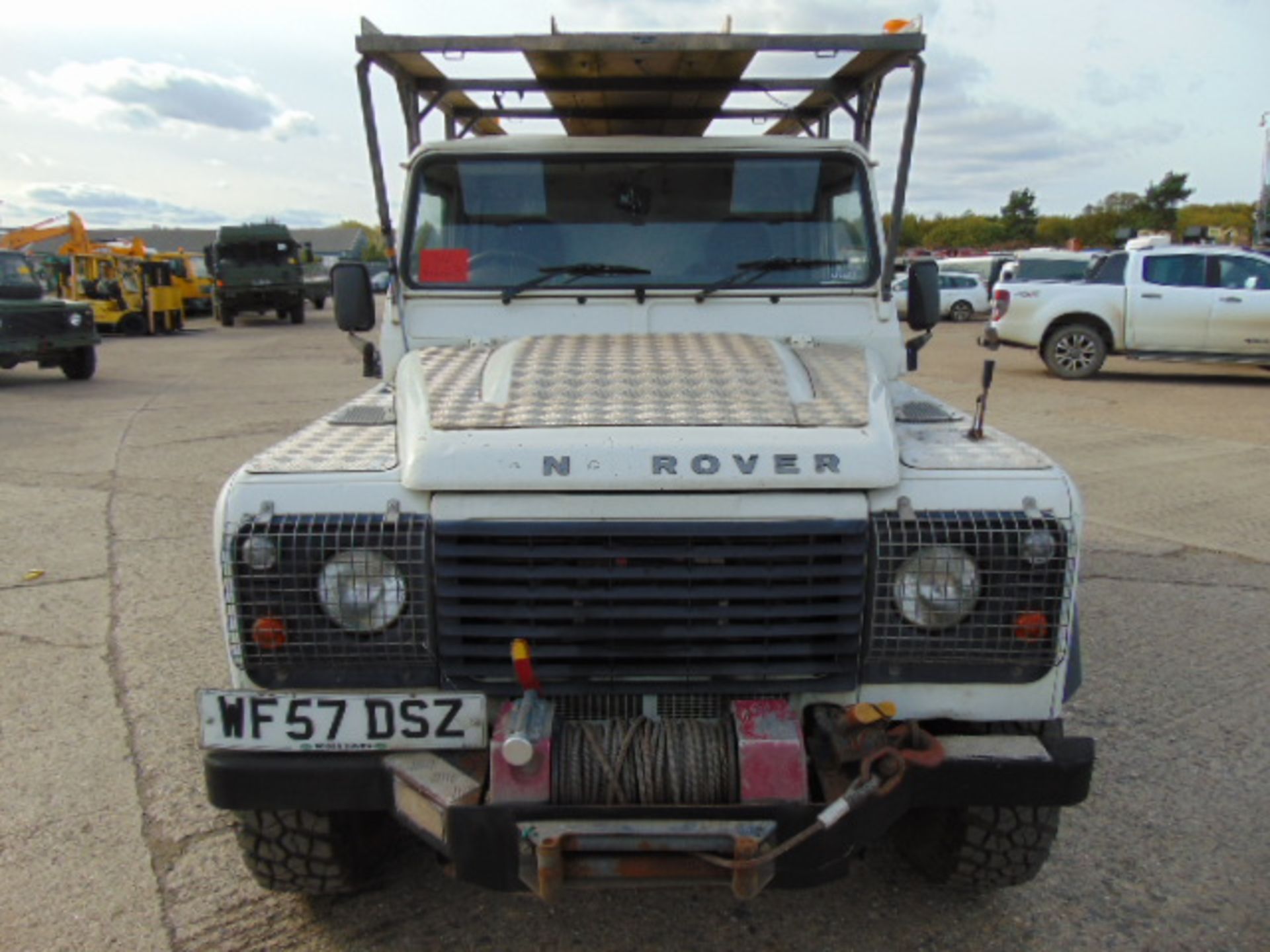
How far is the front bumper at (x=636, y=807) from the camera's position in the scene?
2340mm

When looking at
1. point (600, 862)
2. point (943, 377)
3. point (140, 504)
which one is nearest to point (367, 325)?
point (600, 862)

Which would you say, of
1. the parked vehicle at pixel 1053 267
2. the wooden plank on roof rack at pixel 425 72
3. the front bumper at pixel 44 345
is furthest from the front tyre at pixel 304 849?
the parked vehicle at pixel 1053 267

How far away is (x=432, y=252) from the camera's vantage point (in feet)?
13.0

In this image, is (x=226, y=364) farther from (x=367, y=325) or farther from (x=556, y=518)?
(x=556, y=518)

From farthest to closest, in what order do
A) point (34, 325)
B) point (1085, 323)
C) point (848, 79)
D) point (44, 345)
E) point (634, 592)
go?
1. point (44, 345)
2. point (34, 325)
3. point (1085, 323)
4. point (848, 79)
5. point (634, 592)

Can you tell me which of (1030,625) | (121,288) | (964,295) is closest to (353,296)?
(1030,625)

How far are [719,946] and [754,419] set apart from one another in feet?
4.67

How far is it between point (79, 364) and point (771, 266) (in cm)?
1570

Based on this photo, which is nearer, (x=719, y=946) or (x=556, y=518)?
(x=556, y=518)

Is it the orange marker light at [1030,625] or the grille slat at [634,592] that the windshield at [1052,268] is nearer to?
the orange marker light at [1030,625]

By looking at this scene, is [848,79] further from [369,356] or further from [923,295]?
[369,356]

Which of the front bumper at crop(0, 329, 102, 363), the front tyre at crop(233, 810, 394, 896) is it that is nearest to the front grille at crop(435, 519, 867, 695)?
the front tyre at crop(233, 810, 394, 896)

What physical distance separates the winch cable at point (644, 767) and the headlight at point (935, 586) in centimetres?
54

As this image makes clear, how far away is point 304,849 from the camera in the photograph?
2840mm
